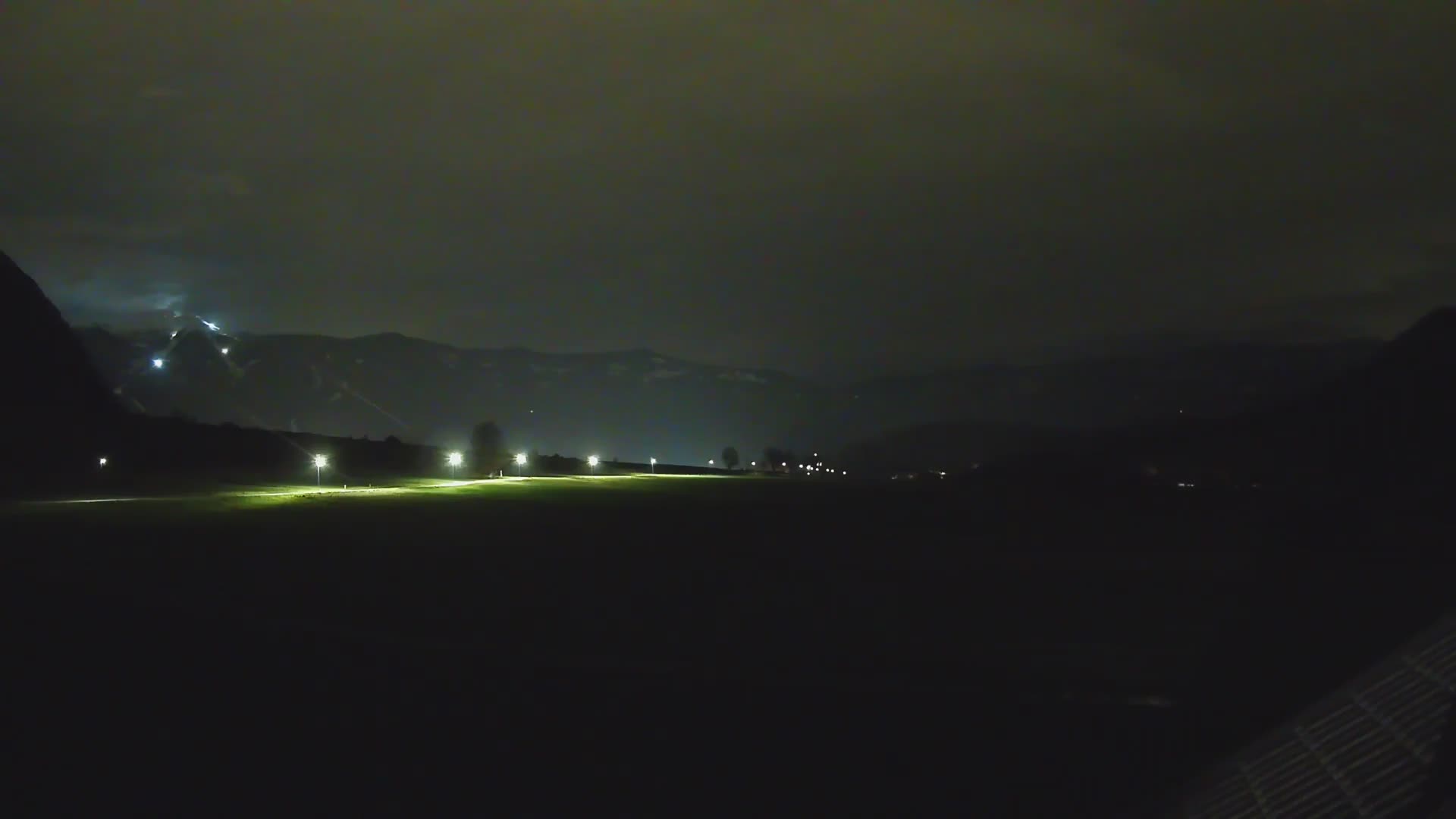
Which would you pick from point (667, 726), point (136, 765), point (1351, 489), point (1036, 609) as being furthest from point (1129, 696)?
point (1351, 489)

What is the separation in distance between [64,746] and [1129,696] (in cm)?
928

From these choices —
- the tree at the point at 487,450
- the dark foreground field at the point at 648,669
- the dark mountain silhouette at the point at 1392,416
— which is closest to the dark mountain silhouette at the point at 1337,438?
the dark mountain silhouette at the point at 1392,416

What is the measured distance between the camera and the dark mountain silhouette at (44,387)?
188 ft

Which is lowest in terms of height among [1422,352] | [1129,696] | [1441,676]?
[1129,696]

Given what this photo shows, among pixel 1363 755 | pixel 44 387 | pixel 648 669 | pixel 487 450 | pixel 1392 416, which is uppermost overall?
pixel 44 387

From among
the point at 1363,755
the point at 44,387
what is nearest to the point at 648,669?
the point at 1363,755

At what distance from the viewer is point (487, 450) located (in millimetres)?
107875

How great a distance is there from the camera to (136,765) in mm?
7836

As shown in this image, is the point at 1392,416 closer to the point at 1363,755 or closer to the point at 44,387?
the point at 1363,755

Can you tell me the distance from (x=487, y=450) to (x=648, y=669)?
98.6 m

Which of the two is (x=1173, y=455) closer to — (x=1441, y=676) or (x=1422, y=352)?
(x=1422, y=352)

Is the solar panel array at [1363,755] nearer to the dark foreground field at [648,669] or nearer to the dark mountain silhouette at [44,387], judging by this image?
the dark foreground field at [648,669]

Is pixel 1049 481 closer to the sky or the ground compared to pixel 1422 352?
closer to the ground

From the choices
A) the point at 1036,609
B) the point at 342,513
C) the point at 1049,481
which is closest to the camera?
the point at 1036,609
